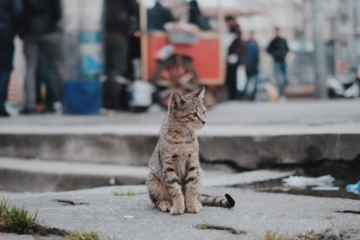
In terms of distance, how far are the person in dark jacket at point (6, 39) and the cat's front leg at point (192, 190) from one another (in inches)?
228

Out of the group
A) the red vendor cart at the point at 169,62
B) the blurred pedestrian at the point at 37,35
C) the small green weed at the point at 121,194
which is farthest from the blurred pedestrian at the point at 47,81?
the small green weed at the point at 121,194

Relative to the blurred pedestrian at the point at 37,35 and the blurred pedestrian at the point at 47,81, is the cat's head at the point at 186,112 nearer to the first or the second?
the blurred pedestrian at the point at 37,35

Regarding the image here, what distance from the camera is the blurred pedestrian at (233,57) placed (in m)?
14.4

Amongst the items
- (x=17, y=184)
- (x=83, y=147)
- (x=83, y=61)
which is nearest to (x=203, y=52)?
(x=83, y=61)

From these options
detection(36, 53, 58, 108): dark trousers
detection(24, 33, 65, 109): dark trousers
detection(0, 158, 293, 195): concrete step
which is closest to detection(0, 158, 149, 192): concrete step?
detection(0, 158, 293, 195): concrete step

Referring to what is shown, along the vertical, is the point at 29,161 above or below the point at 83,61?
below

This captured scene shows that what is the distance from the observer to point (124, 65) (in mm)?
9492

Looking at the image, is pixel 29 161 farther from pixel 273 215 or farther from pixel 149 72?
pixel 149 72

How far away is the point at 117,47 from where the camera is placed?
931cm

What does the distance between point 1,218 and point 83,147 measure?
258 cm

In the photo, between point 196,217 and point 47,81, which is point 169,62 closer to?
point 47,81

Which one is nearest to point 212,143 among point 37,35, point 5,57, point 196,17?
point 5,57

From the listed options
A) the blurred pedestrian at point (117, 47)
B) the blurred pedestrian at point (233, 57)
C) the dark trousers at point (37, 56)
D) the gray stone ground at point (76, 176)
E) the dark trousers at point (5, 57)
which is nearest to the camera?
the gray stone ground at point (76, 176)

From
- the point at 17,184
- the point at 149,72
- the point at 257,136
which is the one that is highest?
the point at 149,72
